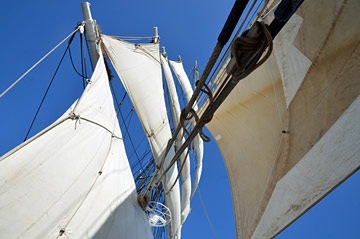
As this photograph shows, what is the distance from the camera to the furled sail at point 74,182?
5.95 ft

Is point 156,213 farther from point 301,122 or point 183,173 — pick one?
point 183,173

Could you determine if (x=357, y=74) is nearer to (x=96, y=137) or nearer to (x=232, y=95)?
(x=232, y=95)

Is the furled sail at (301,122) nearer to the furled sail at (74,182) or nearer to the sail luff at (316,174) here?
the sail luff at (316,174)

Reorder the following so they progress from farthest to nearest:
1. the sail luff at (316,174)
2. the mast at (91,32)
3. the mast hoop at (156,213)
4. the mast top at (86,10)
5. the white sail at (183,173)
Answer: the white sail at (183,173)
the mast at (91,32)
the mast top at (86,10)
the mast hoop at (156,213)
the sail luff at (316,174)

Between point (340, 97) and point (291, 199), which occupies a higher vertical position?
point (340, 97)

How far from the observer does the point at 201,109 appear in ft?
13.9

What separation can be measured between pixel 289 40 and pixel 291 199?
70.2 inches

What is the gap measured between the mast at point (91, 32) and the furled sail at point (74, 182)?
272cm

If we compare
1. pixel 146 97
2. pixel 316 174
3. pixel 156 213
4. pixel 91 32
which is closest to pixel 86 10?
pixel 91 32

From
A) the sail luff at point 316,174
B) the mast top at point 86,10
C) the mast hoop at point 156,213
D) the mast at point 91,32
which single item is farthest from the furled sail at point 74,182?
the mast top at point 86,10

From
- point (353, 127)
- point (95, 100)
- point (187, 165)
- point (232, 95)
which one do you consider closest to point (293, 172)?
point (353, 127)

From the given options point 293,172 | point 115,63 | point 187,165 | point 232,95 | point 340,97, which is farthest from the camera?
point 187,165

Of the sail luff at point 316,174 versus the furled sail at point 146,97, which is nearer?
the sail luff at point 316,174

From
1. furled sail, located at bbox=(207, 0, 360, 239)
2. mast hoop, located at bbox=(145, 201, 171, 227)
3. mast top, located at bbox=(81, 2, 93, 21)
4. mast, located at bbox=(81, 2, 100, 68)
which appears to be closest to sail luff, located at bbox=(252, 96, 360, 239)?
furled sail, located at bbox=(207, 0, 360, 239)
